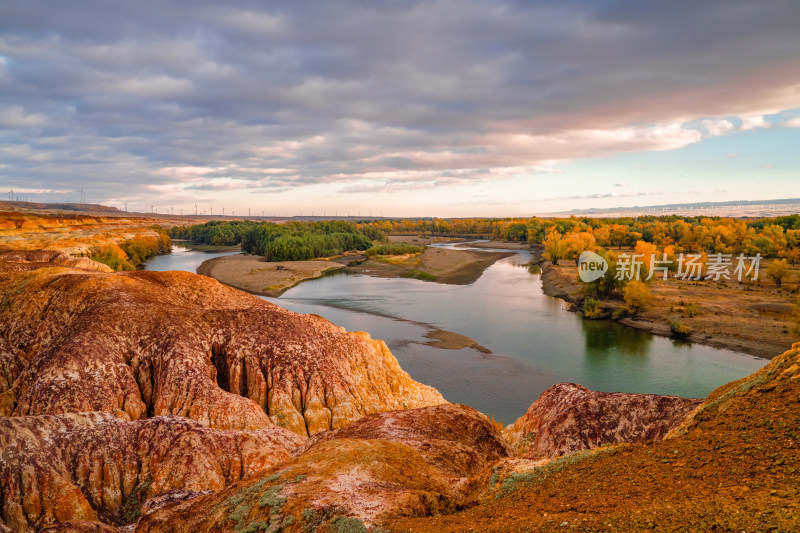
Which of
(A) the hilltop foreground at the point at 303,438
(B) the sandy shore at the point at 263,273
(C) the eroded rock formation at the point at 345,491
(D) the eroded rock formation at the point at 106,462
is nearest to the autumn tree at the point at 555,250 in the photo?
(B) the sandy shore at the point at 263,273

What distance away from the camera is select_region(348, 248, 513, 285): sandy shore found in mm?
116750

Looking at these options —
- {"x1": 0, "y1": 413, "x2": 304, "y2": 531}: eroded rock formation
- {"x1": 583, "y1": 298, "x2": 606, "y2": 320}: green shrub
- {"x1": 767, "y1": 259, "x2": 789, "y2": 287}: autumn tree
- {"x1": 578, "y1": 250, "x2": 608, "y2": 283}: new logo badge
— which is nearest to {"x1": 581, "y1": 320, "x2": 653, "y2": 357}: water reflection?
{"x1": 583, "y1": 298, "x2": 606, "y2": 320}: green shrub

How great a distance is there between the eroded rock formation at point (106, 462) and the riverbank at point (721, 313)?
198ft

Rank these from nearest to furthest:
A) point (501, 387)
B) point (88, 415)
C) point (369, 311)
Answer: point (88, 415) → point (501, 387) → point (369, 311)

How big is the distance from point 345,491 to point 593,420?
31.7 feet

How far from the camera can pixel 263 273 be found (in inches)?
4574

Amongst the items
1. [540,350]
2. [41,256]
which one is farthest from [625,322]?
[41,256]

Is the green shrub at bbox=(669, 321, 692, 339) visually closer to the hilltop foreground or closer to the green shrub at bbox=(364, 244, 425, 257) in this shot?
the hilltop foreground

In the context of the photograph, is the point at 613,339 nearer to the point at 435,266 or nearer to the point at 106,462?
the point at 106,462

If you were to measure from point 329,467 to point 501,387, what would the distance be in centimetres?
3638

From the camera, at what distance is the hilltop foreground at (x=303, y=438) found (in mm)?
8094

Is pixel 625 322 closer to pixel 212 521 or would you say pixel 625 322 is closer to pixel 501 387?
pixel 501 387

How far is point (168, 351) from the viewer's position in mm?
22906

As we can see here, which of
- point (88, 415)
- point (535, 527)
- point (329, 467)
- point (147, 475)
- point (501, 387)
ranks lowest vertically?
point (501, 387)
